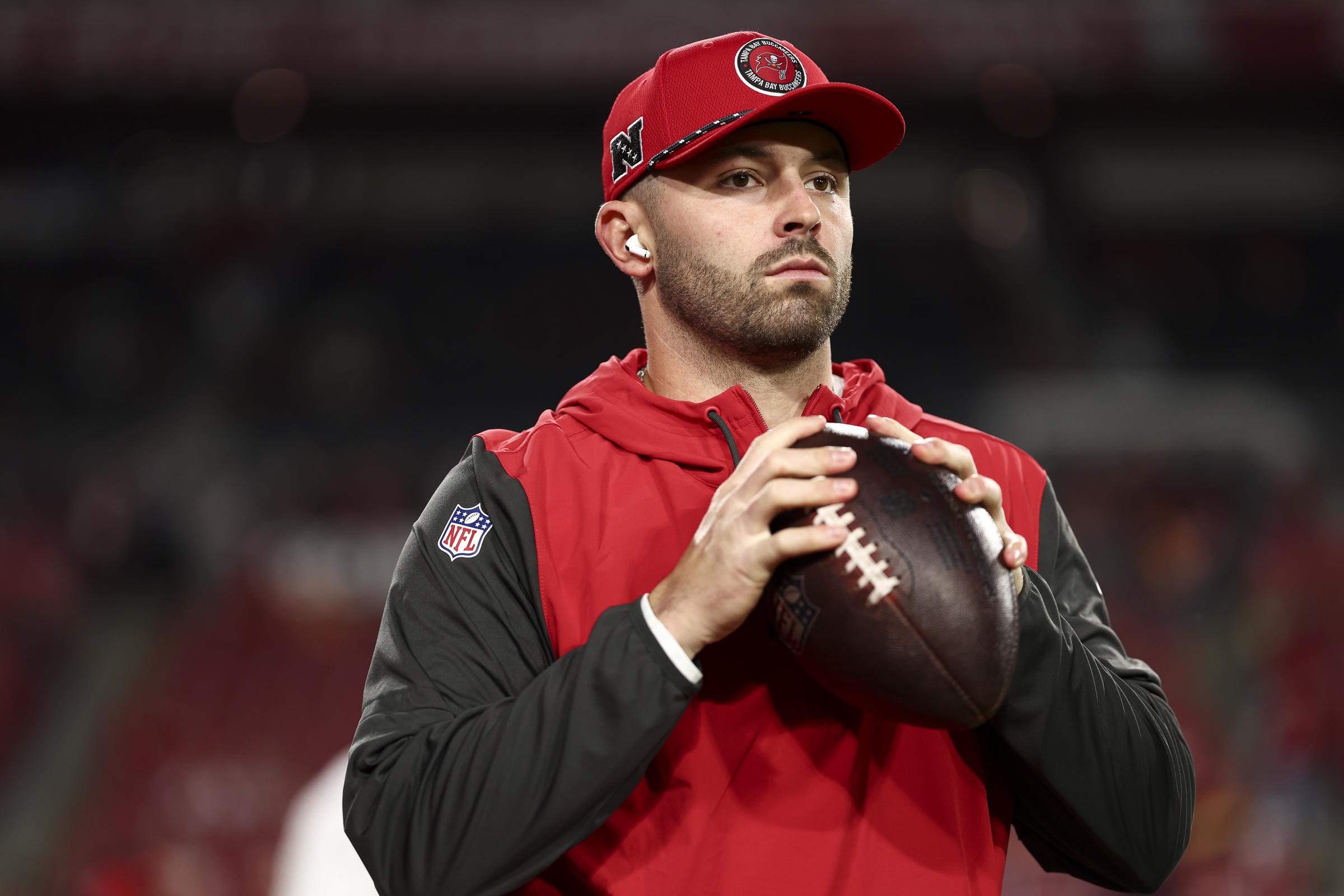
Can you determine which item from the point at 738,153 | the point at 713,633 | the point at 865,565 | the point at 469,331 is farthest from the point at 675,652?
the point at 469,331

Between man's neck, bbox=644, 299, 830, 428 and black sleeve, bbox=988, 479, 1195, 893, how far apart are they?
0.35 m

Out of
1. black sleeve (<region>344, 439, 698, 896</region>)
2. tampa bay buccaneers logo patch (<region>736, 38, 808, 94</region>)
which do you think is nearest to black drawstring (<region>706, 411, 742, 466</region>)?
black sleeve (<region>344, 439, 698, 896</region>)

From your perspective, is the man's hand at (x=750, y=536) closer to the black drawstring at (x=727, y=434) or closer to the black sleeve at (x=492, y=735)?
the black sleeve at (x=492, y=735)

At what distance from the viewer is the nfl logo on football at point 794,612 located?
1214 millimetres

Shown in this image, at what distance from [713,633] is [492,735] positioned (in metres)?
0.24

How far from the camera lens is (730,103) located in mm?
1530

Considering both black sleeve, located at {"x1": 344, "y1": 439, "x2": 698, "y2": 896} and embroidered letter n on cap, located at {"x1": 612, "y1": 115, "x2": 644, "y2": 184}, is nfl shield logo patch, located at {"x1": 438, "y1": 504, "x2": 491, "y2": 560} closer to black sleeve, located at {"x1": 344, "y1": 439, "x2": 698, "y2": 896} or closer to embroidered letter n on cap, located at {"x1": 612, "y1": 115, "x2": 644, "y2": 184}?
Result: black sleeve, located at {"x1": 344, "y1": 439, "x2": 698, "y2": 896}

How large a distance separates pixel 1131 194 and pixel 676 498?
965cm

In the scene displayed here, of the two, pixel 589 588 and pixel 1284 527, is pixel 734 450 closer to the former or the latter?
pixel 589 588

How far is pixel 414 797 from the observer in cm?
127

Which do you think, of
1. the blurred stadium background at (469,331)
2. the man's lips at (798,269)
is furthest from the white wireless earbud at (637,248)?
the blurred stadium background at (469,331)

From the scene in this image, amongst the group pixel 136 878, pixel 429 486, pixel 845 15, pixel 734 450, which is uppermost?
pixel 845 15

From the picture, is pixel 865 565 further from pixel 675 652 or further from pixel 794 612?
pixel 675 652

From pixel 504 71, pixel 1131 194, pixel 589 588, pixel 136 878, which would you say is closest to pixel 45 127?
pixel 504 71
